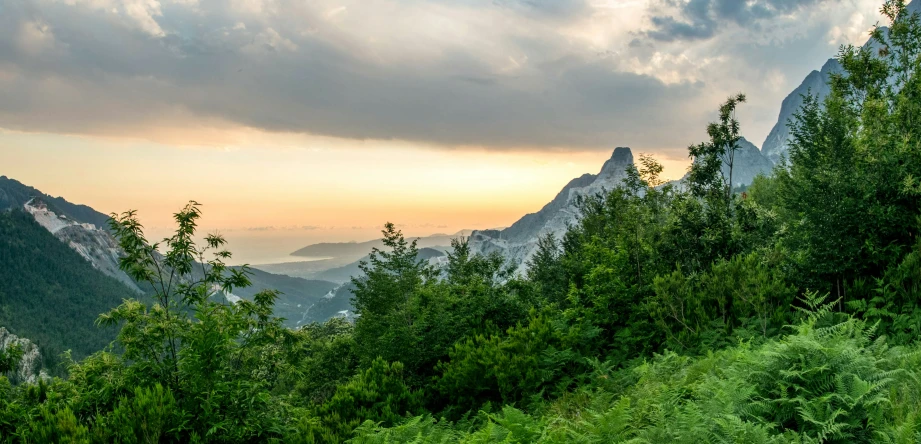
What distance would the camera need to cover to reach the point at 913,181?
30.8ft

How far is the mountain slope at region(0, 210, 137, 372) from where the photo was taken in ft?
502

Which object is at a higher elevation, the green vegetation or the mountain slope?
the green vegetation

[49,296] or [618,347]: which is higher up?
[618,347]

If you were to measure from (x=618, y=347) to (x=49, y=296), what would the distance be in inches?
8606

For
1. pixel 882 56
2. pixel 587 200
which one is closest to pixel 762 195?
pixel 587 200

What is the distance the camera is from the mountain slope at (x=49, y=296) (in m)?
153

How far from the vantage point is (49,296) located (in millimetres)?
176875

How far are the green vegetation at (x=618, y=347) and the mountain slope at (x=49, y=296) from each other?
160 meters

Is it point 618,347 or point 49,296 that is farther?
point 49,296

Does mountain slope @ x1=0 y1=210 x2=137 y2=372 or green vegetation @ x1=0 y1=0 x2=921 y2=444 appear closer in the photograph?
green vegetation @ x1=0 y1=0 x2=921 y2=444

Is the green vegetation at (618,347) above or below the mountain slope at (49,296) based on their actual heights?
above

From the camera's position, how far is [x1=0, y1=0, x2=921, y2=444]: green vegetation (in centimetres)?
495

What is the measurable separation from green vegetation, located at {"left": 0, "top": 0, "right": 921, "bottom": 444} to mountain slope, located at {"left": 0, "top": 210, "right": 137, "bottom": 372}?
526 feet

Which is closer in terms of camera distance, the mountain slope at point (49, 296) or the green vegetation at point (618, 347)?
the green vegetation at point (618, 347)
